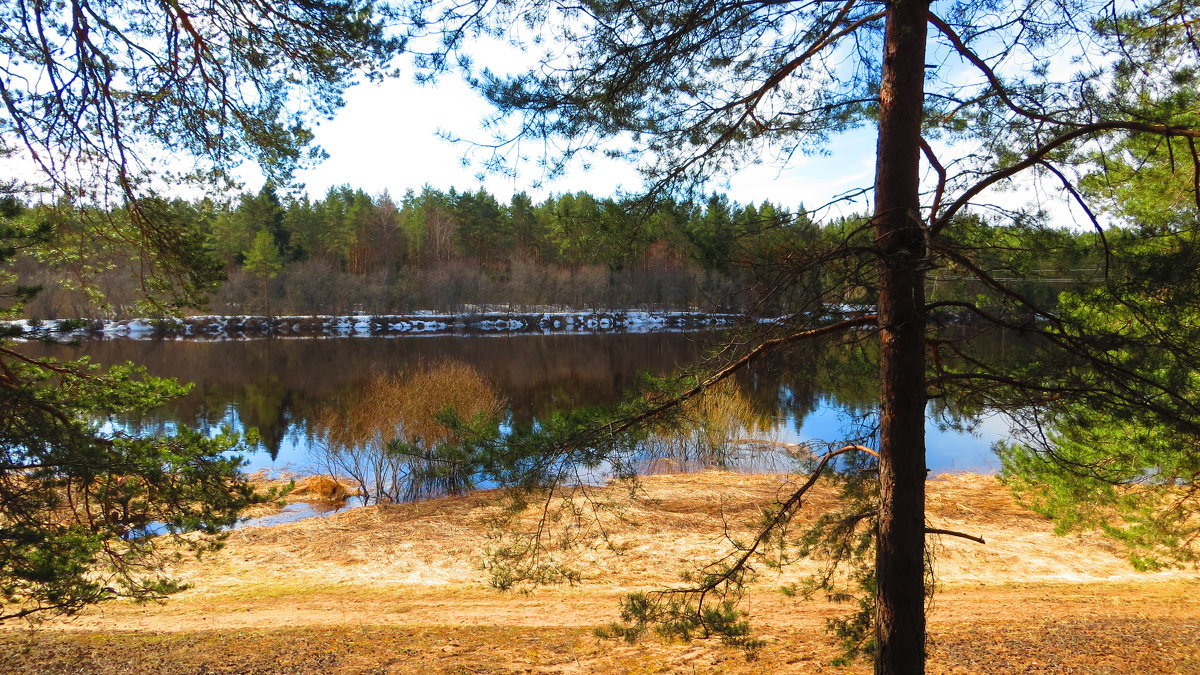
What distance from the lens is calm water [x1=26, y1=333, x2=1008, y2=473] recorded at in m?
4.59

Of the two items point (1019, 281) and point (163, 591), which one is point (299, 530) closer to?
point (163, 591)

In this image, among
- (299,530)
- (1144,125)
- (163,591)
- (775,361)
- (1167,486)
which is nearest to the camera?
(1144,125)

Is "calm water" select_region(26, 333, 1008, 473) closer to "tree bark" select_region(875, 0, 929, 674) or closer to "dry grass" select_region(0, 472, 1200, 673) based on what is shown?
"tree bark" select_region(875, 0, 929, 674)

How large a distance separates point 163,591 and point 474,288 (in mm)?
55957

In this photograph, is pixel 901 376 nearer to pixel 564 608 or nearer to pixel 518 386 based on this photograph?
pixel 564 608

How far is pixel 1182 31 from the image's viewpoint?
3.76 m

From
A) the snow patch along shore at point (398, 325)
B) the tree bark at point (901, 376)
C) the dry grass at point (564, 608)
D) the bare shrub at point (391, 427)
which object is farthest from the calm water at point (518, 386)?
the snow patch along shore at point (398, 325)

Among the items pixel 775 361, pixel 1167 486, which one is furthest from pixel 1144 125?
pixel 1167 486

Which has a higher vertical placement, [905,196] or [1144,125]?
[1144,125]

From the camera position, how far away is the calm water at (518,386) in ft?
15.1

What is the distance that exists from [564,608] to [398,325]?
1959 inches

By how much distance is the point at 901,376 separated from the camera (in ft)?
10.6

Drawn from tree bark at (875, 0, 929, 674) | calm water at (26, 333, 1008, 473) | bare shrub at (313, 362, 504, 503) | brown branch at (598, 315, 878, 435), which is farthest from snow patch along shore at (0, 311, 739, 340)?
tree bark at (875, 0, 929, 674)

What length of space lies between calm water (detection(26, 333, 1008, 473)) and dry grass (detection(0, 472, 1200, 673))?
5.57 ft
